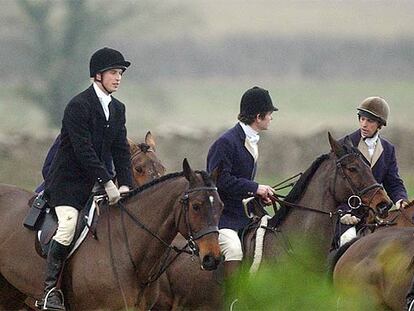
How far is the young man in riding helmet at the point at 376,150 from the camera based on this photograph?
30.7ft

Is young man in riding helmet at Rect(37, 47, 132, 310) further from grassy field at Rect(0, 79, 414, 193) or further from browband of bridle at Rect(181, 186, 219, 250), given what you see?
grassy field at Rect(0, 79, 414, 193)

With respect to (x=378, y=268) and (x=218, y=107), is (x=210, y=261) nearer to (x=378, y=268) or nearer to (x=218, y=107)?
(x=378, y=268)

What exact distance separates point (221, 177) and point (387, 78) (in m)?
12.8

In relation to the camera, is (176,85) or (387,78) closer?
(387,78)

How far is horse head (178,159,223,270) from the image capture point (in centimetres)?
760

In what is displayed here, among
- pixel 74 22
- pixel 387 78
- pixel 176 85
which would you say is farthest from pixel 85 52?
pixel 387 78

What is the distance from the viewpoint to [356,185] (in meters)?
8.54

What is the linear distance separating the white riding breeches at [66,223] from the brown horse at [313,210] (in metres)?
1.39

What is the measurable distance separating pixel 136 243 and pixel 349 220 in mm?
1823

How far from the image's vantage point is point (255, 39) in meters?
22.6

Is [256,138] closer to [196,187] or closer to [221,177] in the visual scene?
[221,177]

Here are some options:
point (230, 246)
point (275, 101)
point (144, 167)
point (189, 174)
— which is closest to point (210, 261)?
point (189, 174)

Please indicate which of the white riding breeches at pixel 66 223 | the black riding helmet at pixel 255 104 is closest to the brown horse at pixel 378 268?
the black riding helmet at pixel 255 104

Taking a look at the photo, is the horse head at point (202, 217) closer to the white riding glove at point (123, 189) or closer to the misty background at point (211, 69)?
the white riding glove at point (123, 189)
